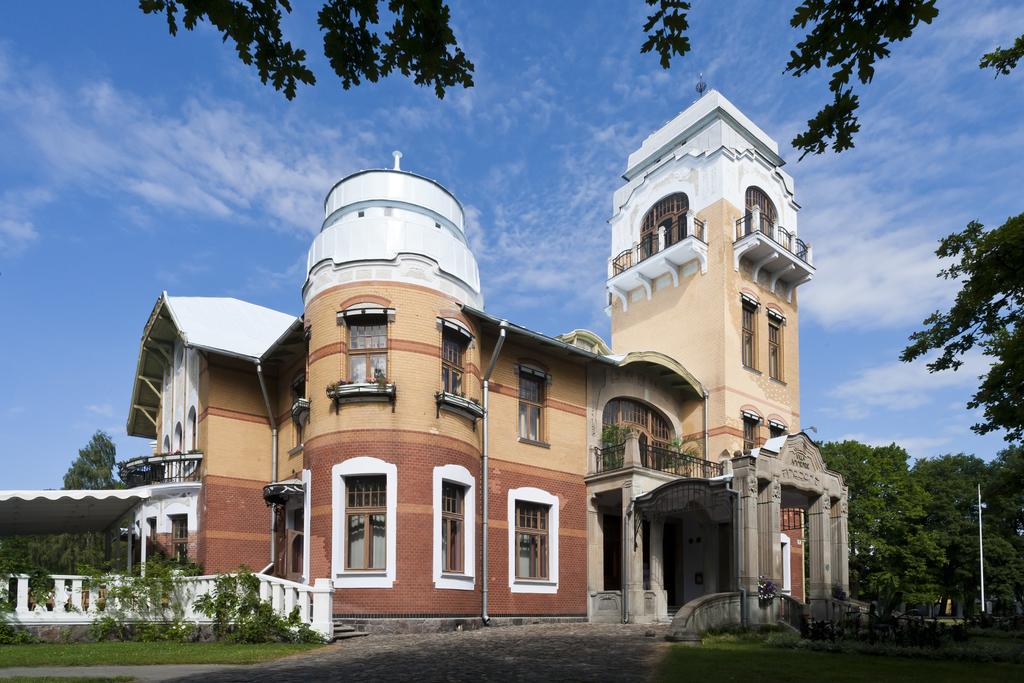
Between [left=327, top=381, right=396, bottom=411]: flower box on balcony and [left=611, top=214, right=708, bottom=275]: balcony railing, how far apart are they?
1251 centimetres

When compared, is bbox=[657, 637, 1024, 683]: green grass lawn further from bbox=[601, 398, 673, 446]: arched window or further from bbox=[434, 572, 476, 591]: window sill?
bbox=[601, 398, 673, 446]: arched window

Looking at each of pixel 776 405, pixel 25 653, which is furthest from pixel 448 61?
pixel 776 405

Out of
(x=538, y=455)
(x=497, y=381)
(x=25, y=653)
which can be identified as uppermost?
(x=497, y=381)

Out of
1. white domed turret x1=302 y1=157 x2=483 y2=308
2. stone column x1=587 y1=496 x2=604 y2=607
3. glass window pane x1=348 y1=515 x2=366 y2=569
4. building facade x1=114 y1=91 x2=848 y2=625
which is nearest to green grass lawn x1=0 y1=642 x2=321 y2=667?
glass window pane x1=348 y1=515 x2=366 y2=569

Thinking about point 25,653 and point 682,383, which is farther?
point 682,383

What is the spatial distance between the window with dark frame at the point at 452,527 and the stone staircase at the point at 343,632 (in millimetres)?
2533

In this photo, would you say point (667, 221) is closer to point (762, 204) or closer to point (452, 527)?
point (762, 204)

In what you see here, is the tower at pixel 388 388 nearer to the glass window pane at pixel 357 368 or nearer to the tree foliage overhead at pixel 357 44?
the glass window pane at pixel 357 368

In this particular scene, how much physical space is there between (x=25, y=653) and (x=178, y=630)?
3.30m

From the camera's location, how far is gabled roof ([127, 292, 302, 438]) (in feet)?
75.5

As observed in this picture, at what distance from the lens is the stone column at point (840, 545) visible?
72.3 ft

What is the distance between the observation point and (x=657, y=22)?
226 inches

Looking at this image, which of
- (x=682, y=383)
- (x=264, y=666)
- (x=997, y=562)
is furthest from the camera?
(x=997, y=562)

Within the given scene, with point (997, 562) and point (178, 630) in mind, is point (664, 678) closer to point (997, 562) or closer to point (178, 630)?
point (178, 630)
